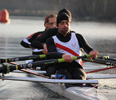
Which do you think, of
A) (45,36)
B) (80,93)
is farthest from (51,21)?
(80,93)

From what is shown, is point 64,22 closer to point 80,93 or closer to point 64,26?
point 64,26

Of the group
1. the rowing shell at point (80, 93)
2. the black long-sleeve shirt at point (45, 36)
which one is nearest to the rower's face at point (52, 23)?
the black long-sleeve shirt at point (45, 36)

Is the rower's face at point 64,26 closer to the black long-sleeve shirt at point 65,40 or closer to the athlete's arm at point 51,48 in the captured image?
the black long-sleeve shirt at point 65,40

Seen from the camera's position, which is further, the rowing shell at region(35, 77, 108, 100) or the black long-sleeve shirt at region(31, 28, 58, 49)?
the black long-sleeve shirt at region(31, 28, 58, 49)

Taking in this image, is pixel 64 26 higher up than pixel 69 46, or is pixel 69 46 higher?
pixel 64 26

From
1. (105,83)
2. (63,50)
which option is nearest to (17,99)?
(63,50)

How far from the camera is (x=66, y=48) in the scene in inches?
297

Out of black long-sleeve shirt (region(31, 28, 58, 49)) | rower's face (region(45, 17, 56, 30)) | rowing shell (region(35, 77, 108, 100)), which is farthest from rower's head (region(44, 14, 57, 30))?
rowing shell (region(35, 77, 108, 100))

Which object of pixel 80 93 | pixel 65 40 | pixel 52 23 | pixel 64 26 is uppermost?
pixel 52 23

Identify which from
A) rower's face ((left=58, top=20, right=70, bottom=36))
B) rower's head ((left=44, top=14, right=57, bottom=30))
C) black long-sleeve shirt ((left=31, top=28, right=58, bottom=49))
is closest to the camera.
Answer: rower's face ((left=58, top=20, right=70, bottom=36))

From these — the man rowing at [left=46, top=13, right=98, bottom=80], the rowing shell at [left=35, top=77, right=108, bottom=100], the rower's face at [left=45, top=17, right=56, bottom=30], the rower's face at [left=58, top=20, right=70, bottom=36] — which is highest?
the rower's face at [left=45, top=17, right=56, bottom=30]

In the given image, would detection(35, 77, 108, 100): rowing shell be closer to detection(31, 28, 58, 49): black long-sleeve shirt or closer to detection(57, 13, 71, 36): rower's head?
detection(57, 13, 71, 36): rower's head

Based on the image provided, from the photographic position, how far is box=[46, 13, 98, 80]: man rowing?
7223mm

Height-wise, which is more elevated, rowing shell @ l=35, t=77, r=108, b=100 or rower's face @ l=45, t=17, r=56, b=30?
rower's face @ l=45, t=17, r=56, b=30
